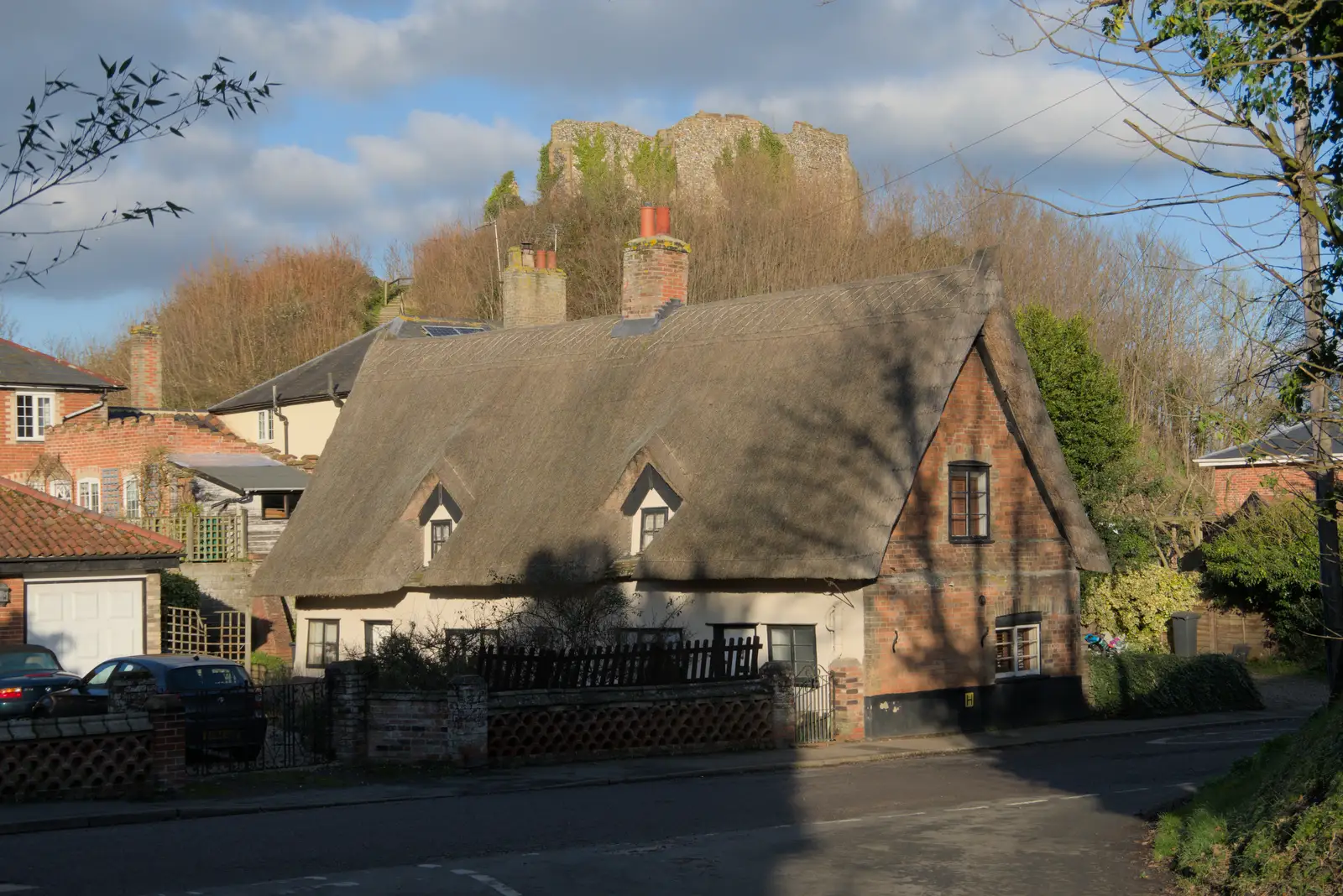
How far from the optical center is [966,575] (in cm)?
2569

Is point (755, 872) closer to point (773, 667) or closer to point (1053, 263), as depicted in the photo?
point (773, 667)

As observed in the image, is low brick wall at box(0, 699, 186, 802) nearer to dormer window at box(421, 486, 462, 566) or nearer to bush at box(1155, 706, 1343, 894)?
bush at box(1155, 706, 1343, 894)

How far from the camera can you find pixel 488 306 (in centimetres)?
6125

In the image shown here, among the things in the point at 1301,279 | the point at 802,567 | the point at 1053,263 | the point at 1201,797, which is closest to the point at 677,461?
the point at 802,567

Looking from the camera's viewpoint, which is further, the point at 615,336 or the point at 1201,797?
the point at 615,336

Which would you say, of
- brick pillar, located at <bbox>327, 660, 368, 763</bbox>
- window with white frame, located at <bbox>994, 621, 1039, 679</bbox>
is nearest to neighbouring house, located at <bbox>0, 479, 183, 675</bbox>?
brick pillar, located at <bbox>327, 660, 368, 763</bbox>

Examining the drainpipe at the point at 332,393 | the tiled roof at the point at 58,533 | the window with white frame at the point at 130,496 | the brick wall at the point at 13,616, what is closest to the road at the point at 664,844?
the tiled roof at the point at 58,533

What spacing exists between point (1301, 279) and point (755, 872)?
6154 millimetres

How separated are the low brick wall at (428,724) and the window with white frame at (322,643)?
40.8ft

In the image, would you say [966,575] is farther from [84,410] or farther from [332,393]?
[84,410]

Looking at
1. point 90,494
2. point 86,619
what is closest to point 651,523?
point 86,619

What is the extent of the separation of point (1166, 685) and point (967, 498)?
6.41m

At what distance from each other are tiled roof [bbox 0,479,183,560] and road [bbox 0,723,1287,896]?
13692 millimetres

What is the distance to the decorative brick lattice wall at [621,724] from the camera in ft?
65.4
